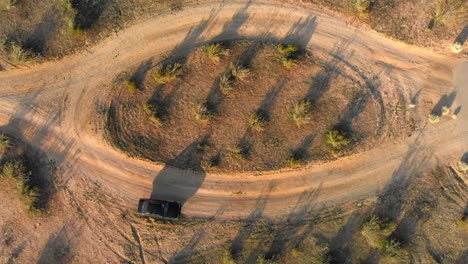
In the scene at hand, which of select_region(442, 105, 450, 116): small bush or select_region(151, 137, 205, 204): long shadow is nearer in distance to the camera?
select_region(442, 105, 450, 116): small bush

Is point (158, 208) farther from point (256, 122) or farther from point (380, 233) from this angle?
point (380, 233)

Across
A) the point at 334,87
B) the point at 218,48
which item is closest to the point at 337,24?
the point at 334,87

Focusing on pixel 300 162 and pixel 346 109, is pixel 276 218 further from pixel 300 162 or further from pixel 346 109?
pixel 346 109

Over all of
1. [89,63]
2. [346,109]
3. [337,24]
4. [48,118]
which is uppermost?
[337,24]

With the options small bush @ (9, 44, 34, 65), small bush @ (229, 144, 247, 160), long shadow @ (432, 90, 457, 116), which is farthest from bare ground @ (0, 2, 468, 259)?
small bush @ (229, 144, 247, 160)

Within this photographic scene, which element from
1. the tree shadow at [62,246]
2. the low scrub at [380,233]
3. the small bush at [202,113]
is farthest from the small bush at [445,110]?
the tree shadow at [62,246]

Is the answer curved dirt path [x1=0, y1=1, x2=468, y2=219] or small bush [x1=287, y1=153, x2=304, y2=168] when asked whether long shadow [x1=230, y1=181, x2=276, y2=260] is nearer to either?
curved dirt path [x1=0, y1=1, x2=468, y2=219]
